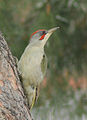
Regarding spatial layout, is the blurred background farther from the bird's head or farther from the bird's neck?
the bird's neck

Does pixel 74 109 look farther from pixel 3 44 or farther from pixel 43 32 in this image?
pixel 3 44

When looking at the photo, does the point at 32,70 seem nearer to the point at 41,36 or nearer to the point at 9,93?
the point at 41,36

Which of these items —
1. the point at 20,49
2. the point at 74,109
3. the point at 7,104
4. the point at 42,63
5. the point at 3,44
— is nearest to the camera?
the point at 7,104

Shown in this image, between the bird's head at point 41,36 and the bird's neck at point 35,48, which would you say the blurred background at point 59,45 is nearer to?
the bird's head at point 41,36

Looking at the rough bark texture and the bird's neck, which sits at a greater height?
the rough bark texture

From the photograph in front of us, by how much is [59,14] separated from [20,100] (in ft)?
7.87

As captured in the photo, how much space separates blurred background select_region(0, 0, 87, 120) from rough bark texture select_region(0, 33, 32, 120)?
1422 mm

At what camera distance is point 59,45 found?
14.3ft

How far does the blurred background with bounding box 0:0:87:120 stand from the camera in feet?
13.7

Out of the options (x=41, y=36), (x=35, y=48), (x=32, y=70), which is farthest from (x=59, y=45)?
(x=32, y=70)

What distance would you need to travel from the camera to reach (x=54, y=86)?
4.66m

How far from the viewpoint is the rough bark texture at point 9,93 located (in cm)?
227

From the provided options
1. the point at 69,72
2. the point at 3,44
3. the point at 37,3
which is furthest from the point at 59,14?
the point at 3,44

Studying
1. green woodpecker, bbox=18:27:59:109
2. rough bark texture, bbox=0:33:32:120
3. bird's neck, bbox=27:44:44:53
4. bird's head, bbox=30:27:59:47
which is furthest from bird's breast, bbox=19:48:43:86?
rough bark texture, bbox=0:33:32:120
